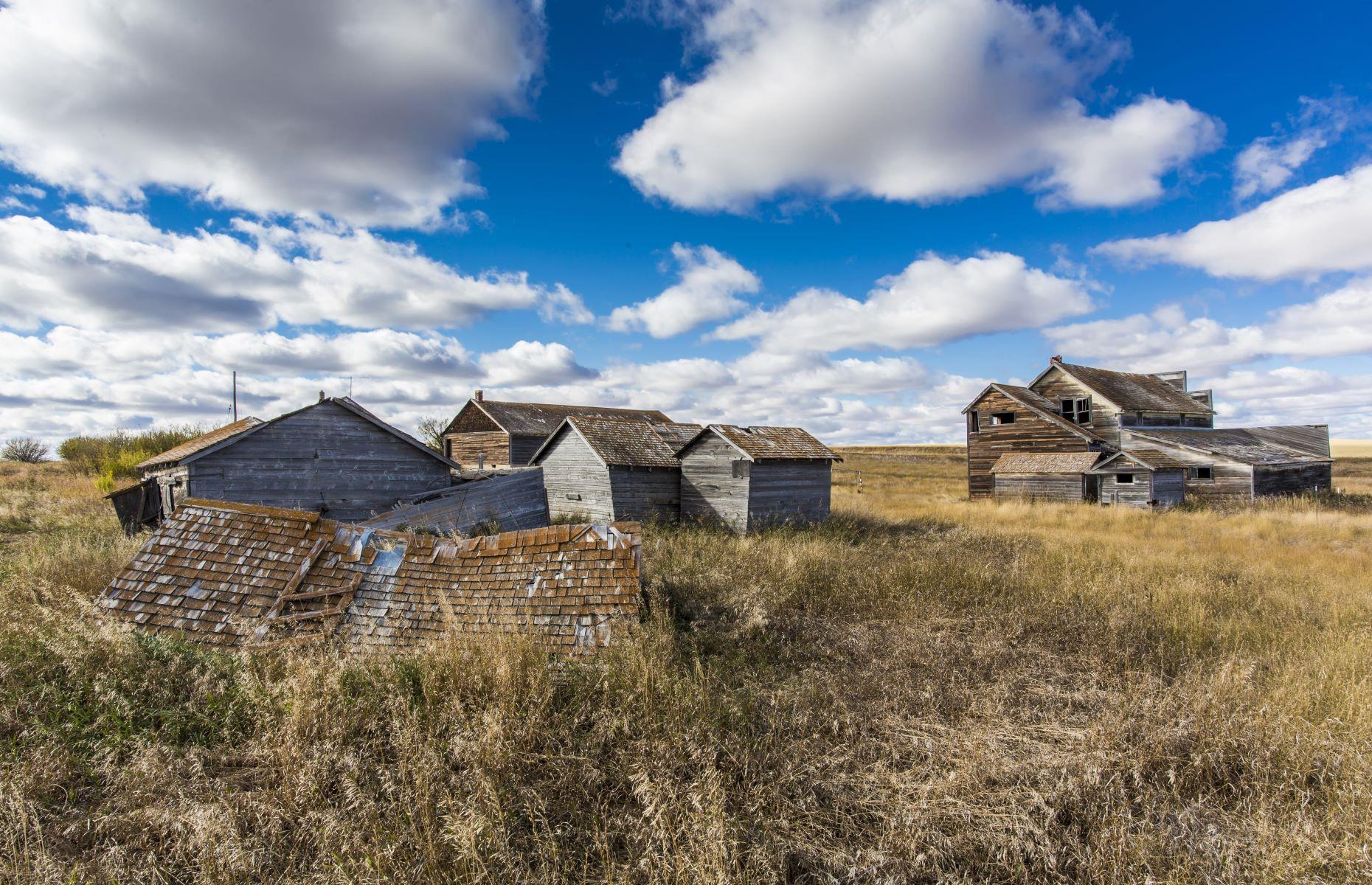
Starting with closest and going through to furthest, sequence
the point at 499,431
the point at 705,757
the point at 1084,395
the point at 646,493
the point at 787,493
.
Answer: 1. the point at 705,757
2. the point at 787,493
3. the point at 646,493
4. the point at 1084,395
5. the point at 499,431

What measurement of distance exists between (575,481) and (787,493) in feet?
21.3

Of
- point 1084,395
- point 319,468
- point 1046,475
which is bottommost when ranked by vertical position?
point 1046,475

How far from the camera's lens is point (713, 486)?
1789cm

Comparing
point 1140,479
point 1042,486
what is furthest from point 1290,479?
point 1042,486

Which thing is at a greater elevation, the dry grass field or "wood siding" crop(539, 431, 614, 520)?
"wood siding" crop(539, 431, 614, 520)

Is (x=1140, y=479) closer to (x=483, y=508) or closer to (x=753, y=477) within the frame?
(x=753, y=477)

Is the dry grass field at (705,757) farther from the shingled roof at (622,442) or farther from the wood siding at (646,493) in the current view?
the shingled roof at (622,442)

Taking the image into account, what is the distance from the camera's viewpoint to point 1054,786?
4008 mm

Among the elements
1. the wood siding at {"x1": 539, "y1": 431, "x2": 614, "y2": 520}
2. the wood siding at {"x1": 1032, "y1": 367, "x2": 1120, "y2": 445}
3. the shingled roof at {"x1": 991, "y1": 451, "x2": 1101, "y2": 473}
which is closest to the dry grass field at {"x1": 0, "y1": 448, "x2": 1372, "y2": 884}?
the wood siding at {"x1": 539, "y1": 431, "x2": 614, "y2": 520}

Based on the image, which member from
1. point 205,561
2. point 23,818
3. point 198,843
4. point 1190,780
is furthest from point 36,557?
point 1190,780

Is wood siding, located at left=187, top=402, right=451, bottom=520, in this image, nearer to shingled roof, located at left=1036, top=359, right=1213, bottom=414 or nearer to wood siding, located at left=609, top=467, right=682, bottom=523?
wood siding, located at left=609, top=467, right=682, bottom=523

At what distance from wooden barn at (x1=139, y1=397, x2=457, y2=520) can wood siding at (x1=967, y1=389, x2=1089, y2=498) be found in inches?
1013

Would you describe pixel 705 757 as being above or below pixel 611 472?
below

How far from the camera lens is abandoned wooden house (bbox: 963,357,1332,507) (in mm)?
25578
